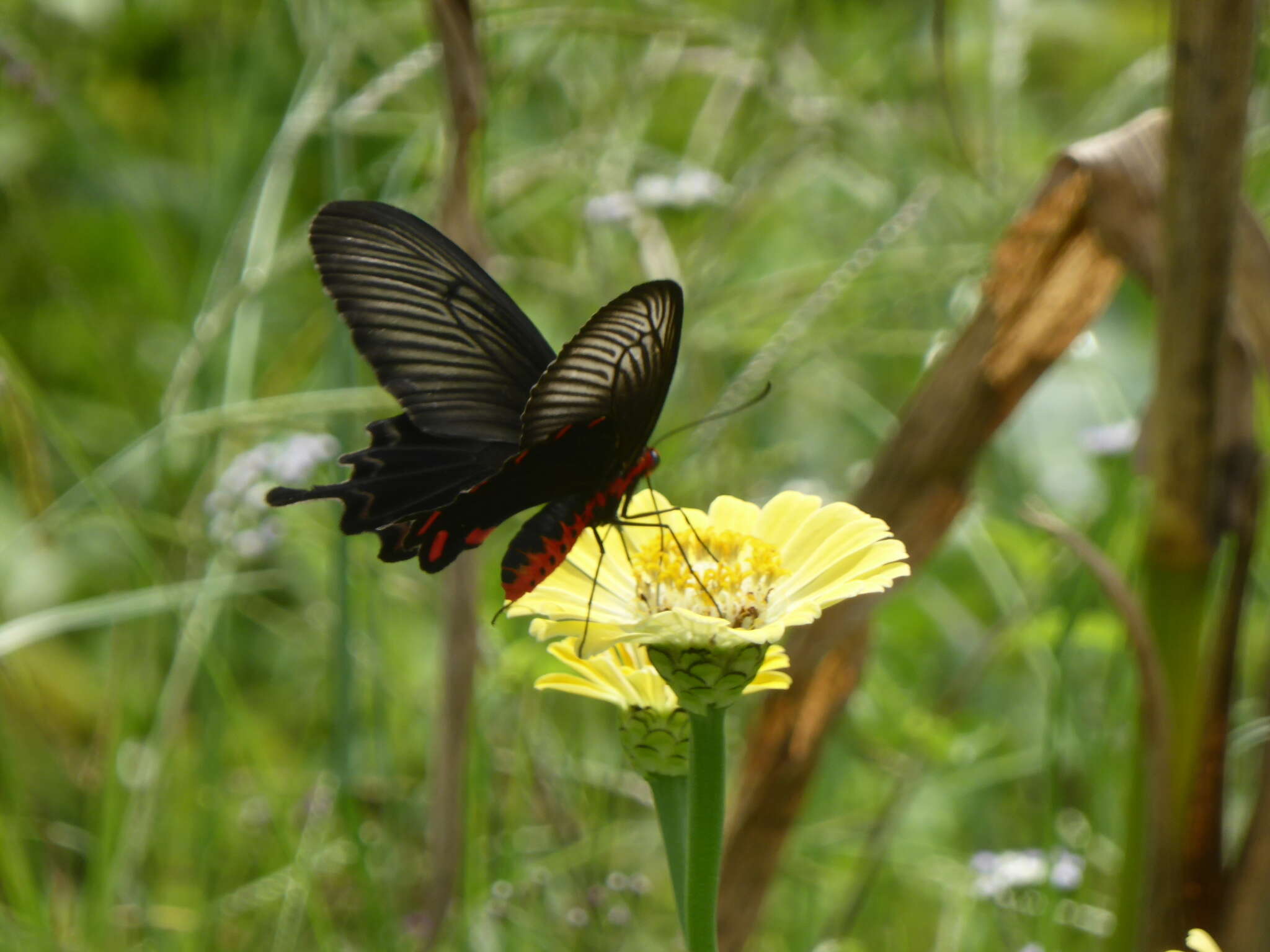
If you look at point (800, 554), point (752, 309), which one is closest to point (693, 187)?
point (752, 309)

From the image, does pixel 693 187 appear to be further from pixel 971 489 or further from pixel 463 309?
pixel 463 309

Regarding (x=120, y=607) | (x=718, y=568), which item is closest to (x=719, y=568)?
(x=718, y=568)

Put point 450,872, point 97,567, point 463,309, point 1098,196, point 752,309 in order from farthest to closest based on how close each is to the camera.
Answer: point 97,567
point 752,309
point 450,872
point 1098,196
point 463,309

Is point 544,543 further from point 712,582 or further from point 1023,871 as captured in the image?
point 1023,871

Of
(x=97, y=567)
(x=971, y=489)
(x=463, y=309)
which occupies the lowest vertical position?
(x=97, y=567)

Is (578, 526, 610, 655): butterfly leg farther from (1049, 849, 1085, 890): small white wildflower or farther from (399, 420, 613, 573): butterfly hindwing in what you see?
(1049, 849, 1085, 890): small white wildflower

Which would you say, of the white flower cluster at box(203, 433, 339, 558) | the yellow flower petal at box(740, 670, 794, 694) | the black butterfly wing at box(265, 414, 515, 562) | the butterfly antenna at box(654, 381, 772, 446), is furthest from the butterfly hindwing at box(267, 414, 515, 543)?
the white flower cluster at box(203, 433, 339, 558)

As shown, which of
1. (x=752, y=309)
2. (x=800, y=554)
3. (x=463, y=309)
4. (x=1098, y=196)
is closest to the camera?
(x=800, y=554)
